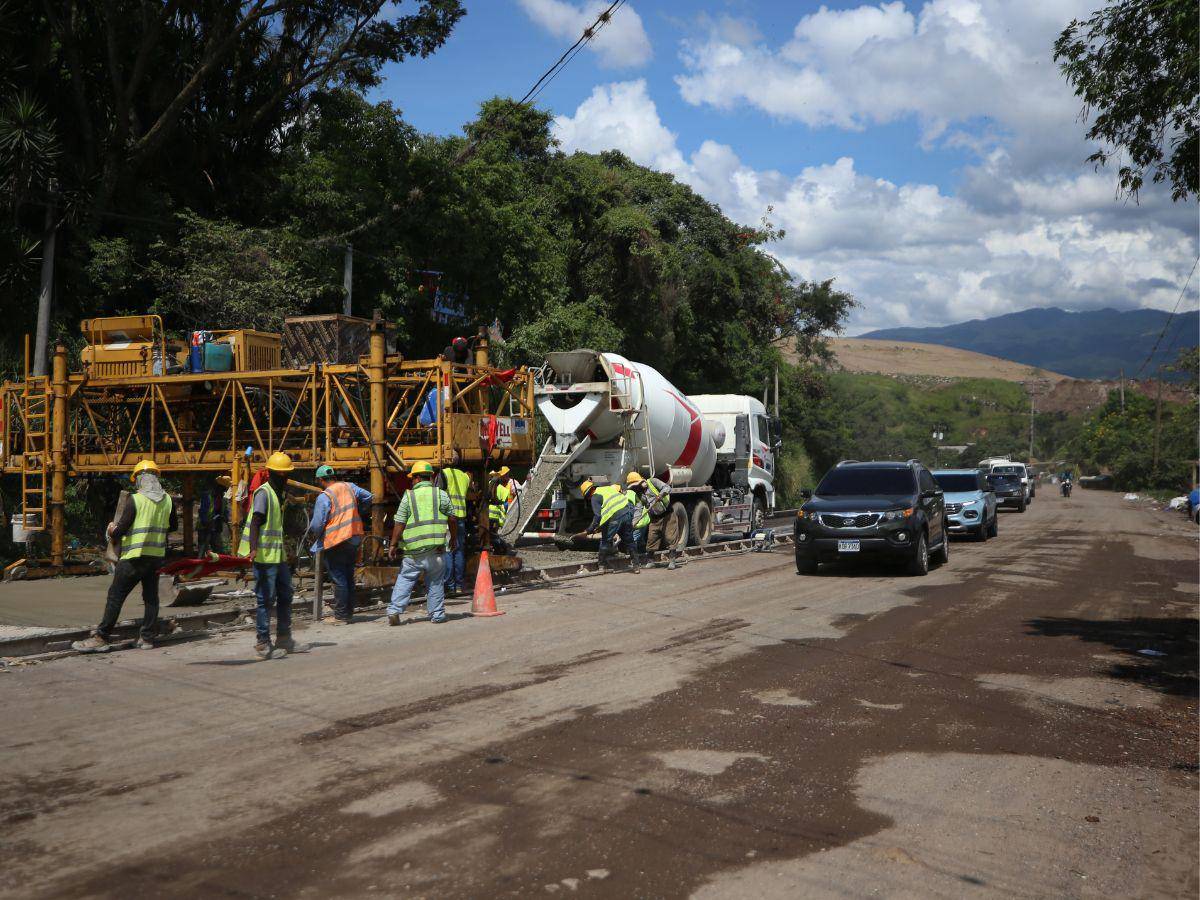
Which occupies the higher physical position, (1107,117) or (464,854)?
(1107,117)

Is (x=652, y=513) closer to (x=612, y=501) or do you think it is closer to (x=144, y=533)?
(x=612, y=501)

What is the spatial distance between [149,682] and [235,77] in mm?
22187

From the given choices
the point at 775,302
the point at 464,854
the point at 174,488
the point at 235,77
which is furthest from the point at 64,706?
the point at 775,302

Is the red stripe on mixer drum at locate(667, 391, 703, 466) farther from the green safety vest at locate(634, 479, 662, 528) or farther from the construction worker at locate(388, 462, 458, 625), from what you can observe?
the construction worker at locate(388, 462, 458, 625)

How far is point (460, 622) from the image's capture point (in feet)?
38.8

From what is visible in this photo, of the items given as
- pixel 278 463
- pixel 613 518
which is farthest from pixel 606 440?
pixel 278 463

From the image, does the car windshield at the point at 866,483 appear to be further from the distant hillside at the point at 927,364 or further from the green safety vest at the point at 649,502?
the distant hillside at the point at 927,364

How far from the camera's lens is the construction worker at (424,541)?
1167 cm

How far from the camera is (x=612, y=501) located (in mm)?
17078

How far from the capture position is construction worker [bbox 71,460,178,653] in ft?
32.3

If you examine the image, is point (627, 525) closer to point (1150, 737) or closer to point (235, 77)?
point (1150, 737)

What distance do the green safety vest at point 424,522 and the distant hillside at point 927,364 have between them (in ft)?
529

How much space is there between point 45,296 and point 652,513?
39.9 ft

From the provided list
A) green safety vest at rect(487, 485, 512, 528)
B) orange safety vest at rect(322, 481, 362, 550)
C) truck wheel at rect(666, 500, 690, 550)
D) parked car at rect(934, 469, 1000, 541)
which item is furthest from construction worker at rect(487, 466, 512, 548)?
parked car at rect(934, 469, 1000, 541)
